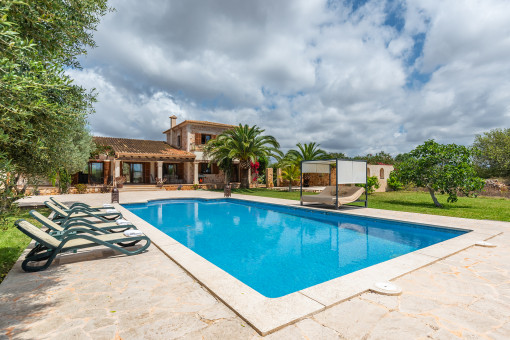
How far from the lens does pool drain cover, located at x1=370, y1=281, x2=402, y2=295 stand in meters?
3.31

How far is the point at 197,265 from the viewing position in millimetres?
4426

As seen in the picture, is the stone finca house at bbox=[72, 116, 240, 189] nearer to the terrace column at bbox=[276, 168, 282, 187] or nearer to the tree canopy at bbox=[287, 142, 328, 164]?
the terrace column at bbox=[276, 168, 282, 187]

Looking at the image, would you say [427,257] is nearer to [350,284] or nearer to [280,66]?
[350,284]

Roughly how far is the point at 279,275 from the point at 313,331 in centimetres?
273

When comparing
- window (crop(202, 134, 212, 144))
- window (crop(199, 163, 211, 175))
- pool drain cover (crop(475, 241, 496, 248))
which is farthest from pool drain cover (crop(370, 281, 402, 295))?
window (crop(202, 134, 212, 144))

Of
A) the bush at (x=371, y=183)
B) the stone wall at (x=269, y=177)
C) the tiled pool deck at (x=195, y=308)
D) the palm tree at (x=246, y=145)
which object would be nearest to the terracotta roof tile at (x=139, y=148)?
the palm tree at (x=246, y=145)

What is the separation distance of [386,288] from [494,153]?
34.6 m

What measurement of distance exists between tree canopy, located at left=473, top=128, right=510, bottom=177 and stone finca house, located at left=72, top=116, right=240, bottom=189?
28.6 metres

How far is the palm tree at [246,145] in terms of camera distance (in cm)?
2252

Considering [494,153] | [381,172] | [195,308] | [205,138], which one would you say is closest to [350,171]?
[195,308]

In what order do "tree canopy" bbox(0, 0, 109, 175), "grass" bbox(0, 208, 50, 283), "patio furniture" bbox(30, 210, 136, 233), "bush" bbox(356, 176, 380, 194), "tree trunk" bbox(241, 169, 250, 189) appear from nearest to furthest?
"tree canopy" bbox(0, 0, 109, 175) → "grass" bbox(0, 208, 50, 283) → "patio furniture" bbox(30, 210, 136, 233) → "bush" bbox(356, 176, 380, 194) → "tree trunk" bbox(241, 169, 250, 189)

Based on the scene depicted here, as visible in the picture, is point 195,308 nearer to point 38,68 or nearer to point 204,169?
point 38,68

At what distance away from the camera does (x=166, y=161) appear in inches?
969

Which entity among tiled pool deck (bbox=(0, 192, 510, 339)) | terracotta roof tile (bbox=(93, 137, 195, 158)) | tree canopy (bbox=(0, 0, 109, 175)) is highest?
terracotta roof tile (bbox=(93, 137, 195, 158))
